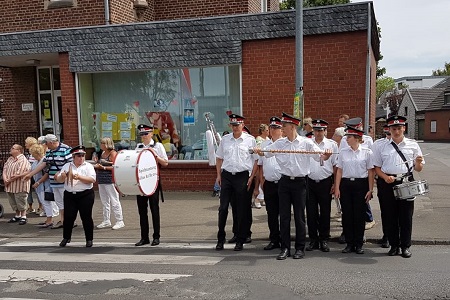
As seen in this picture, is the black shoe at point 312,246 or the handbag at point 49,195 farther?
the handbag at point 49,195

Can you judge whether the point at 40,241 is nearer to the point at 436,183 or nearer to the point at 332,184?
the point at 332,184

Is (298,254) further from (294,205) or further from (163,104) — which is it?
(163,104)

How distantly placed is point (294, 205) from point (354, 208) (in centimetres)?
92

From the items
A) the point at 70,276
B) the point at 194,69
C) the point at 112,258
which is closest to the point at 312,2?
the point at 194,69

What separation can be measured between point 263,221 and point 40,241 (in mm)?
4097

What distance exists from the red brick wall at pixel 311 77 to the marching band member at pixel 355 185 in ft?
14.3

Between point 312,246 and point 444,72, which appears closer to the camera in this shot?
point 312,246

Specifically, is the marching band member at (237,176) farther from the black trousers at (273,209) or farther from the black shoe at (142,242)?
the black shoe at (142,242)

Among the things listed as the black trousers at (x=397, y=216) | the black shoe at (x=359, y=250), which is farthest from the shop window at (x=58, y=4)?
the black shoe at (x=359, y=250)

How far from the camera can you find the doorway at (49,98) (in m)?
14.5

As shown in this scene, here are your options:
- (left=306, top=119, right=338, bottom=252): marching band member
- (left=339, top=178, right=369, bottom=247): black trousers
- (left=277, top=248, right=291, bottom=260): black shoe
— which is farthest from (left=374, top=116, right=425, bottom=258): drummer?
(left=277, top=248, right=291, bottom=260): black shoe

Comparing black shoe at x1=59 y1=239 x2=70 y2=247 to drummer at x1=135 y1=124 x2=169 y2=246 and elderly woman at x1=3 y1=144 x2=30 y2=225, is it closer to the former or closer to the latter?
drummer at x1=135 y1=124 x2=169 y2=246

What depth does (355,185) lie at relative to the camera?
20.8ft

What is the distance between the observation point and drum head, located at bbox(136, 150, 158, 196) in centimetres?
650
